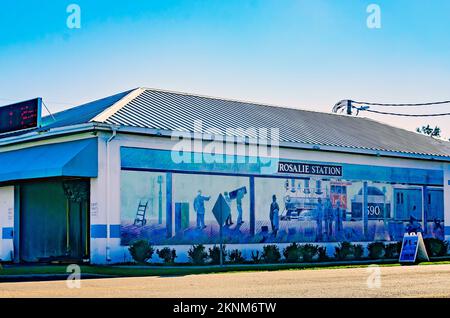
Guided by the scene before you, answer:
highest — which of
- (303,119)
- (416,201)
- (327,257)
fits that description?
(303,119)

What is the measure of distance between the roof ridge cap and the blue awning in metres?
0.87

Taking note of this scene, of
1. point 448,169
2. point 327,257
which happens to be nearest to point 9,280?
point 327,257

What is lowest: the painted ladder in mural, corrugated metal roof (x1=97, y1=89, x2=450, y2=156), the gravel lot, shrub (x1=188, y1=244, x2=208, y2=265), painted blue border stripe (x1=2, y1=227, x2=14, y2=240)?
shrub (x1=188, y1=244, x2=208, y2=265)

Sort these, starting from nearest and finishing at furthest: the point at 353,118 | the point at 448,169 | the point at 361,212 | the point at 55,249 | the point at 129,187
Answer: the point at 129,187, the point at 55,249, the point at 361,212, the point at 448,169, the point at 353,118

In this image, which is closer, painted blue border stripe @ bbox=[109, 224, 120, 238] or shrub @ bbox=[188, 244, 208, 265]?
painted blue border stripe @ bbox=[109, 224, 120, 238]

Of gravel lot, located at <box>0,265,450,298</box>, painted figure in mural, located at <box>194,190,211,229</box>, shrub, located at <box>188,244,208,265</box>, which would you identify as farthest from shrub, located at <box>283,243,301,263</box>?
gravel lot, located at <box>0,265,450,298</box>

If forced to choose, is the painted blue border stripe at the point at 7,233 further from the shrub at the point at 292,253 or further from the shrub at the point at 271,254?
the shrub at the point at 292,253

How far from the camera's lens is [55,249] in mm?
30250

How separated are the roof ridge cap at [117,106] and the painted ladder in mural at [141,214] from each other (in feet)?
10.9

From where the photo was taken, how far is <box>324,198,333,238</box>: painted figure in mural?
33719 millimetres

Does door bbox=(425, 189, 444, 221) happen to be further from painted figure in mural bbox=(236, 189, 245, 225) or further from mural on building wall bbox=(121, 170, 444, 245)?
painted figure in mural bbox=(236, 189, 245, 225)

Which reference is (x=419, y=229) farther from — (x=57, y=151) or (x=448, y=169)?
(x=57, y=151)

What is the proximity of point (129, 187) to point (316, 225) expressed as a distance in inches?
384

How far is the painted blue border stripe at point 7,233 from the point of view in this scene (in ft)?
101
